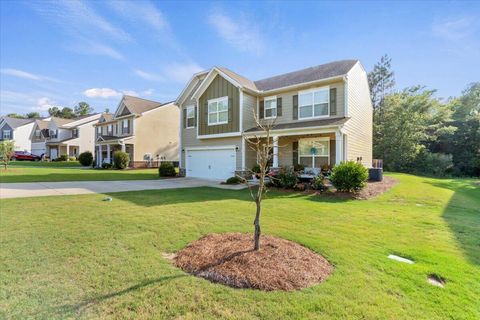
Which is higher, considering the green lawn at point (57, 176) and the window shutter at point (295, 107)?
the window shutter at point (295, 107)

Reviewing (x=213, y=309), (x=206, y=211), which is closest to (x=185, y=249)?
(x=213, y=309)

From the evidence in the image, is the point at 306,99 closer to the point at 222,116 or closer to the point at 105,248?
the point at 222,116

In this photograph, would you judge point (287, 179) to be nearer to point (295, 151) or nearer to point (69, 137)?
point (295, 151)

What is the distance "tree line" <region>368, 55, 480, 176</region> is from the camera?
27922 mm

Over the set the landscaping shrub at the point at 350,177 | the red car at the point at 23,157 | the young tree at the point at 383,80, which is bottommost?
the landscaping shrub at the point at 350,177

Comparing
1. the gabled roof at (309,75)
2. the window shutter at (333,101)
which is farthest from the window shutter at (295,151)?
the gabled roof at (309,75)

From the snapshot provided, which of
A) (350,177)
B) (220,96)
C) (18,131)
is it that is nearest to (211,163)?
(220,96)

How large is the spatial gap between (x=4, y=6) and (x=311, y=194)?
15060mm

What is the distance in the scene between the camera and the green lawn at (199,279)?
2.72 meters

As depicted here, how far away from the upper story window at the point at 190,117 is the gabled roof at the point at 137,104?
11.1 metres

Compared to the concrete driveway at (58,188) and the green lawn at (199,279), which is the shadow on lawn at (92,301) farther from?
the concrete driveway at (58,188)

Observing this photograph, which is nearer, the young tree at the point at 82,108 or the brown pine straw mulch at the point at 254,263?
the brown pine straw mulch at the point at 254,263

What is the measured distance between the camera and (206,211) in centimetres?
739

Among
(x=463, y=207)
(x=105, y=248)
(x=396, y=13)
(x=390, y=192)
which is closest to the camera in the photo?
(x=105, y=248)
